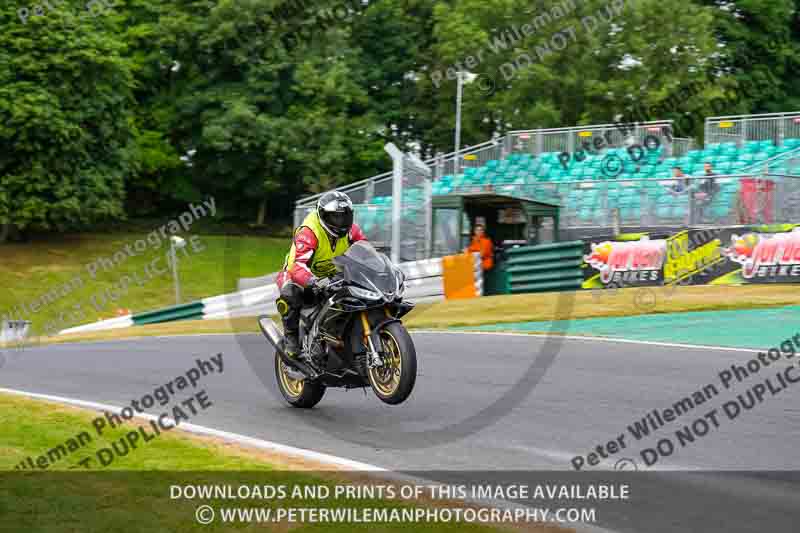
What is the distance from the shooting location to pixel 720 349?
1252 centimetres

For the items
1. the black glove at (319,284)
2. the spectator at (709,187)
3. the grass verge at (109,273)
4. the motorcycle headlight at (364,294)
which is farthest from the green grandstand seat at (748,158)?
the grass verge at (109,273)

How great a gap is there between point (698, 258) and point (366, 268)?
13.0 meters

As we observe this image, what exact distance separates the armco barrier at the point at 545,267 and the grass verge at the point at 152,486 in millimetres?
14005

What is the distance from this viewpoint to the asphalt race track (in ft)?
19.5

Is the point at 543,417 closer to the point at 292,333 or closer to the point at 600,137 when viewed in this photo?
the point at 292,333

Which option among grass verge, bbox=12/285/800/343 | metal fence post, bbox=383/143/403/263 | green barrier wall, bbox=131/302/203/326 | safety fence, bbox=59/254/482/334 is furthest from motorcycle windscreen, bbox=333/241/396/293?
green barrier wall, bbox=131/302/203/326

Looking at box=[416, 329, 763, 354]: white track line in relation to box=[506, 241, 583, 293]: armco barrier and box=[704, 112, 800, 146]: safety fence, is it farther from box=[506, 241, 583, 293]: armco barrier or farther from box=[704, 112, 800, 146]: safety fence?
box=[704, 112, 800, 146]: safety fence

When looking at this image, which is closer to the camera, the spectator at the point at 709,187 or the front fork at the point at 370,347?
the front fork at the point at 370,347

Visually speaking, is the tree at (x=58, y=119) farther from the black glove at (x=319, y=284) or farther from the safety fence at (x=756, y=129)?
the black glove at (x=319, y=284)

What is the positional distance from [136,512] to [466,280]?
660 inches

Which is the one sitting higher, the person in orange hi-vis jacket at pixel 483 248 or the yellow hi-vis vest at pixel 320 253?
the yellow hi-vis vest at pixel 320 253

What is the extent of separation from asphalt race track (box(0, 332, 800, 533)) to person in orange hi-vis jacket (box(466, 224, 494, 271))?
24.7ft

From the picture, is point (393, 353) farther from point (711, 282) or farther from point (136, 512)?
point (711, 282)

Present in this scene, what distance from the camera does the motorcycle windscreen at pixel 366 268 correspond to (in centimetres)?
797
